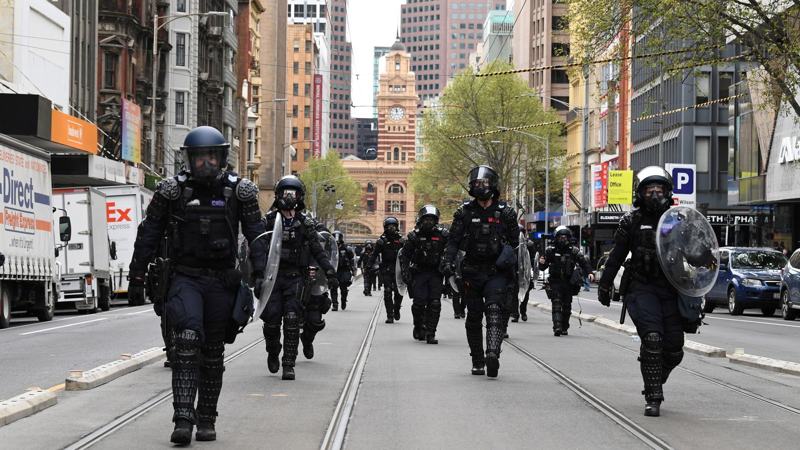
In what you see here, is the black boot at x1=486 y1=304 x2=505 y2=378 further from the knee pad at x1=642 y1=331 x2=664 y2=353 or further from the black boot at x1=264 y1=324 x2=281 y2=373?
the knee pad at x1=642 y1=331 x2=664 y2=353

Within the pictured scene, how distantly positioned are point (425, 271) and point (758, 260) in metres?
16.8

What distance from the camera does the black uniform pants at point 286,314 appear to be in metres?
13.0

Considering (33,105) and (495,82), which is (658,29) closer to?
(33,105)

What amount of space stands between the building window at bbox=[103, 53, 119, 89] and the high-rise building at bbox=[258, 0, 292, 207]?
197ft

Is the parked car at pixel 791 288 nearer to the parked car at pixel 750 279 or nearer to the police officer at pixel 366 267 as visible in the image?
the parked car at pixel 750 279

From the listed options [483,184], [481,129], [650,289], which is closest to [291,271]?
[483,184]

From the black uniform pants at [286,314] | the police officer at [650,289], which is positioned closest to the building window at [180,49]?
the black uniform pants at [286,314]

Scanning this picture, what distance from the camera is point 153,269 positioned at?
28.2 feet

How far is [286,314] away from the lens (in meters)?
13.2

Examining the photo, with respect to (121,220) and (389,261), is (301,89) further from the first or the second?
(389,261)

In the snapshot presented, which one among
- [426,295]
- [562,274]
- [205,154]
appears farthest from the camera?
[562,274]

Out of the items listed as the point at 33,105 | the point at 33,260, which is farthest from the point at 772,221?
the point at 33,260

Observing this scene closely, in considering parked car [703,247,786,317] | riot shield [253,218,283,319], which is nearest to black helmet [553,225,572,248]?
parked car [703,247,786,317]

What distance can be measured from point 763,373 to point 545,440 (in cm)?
663
